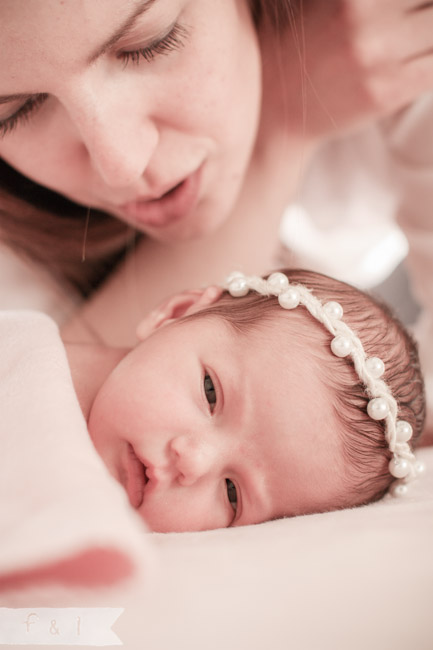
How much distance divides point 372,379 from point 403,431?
0.11m

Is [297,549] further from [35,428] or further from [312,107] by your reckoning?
[312,107]

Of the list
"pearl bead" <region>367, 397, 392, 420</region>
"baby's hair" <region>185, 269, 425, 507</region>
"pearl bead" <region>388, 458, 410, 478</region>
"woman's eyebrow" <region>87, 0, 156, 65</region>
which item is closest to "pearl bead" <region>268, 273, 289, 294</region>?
"baby's hair" <region>185, 269, 425, 507</region>

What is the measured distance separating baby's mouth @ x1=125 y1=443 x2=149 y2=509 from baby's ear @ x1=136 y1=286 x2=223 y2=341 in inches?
10.2

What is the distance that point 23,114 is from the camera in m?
0.96

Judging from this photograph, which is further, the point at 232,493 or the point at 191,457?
the point at 232,493

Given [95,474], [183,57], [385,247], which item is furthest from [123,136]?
[385,247]

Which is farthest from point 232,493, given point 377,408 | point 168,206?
point 168,206

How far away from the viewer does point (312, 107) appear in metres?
1.53

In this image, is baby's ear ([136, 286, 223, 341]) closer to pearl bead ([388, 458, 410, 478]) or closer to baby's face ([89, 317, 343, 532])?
baby's face ([89, 317, 343, 532])

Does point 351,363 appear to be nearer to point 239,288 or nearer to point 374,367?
point 374,367

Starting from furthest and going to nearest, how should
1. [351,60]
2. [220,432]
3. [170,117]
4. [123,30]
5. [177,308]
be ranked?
[351,60] < [177,308] < [170,117] < [220,432] < [123,30]

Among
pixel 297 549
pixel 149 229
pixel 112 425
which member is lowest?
pixel 297 549

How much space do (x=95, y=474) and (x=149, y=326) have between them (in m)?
0.54

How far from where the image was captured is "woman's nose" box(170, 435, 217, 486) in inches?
34.4
